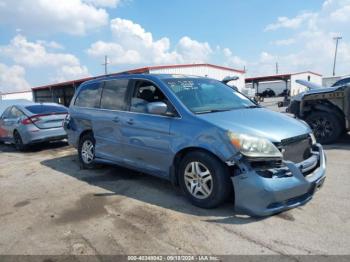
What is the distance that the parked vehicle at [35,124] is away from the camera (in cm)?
887

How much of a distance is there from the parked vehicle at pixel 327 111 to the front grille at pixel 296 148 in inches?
163

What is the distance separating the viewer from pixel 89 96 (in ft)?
20.5

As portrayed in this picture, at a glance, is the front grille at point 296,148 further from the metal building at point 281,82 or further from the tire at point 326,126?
the metal building at point 281,82

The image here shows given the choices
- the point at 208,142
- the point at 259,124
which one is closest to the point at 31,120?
→ the point at 208,142

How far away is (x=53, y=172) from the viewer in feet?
21.3

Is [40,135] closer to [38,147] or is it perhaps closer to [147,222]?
[38,147]

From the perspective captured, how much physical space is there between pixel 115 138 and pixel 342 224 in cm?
348

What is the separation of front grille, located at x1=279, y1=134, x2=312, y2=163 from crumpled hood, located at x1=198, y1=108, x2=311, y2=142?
0.20 feet

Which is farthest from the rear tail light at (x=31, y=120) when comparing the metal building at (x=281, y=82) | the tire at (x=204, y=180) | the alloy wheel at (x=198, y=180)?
the metal building at (x=281, y=82)

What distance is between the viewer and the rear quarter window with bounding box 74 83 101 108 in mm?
5988

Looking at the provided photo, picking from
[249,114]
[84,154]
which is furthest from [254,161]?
[84,154]

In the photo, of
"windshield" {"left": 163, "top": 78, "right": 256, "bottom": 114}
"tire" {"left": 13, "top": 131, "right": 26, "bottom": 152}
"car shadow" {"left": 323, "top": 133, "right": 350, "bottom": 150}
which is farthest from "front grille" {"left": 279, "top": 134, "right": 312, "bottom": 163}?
"tire" {"left": 13, "top": 131, "right": 26, "bottom": 152}

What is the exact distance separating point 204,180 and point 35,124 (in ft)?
21.4

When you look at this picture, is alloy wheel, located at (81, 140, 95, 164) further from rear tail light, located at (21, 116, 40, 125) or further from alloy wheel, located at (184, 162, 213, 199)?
rear tail light, located at (21, 116, 40, 125)
